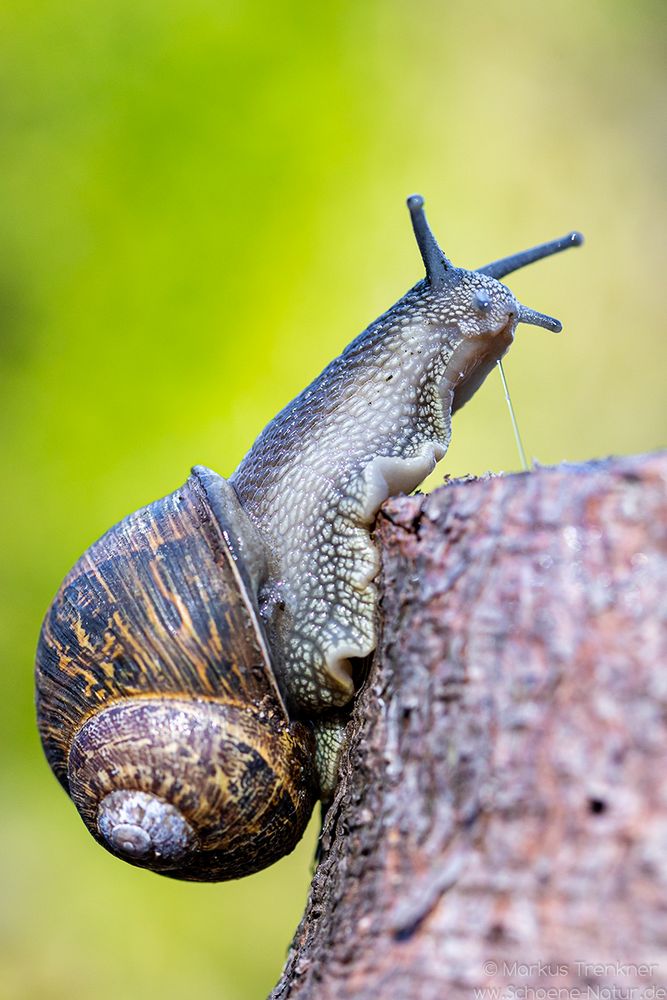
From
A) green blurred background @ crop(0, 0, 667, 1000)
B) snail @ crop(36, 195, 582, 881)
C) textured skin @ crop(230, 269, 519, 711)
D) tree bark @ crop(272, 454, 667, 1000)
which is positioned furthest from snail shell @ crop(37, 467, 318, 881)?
green blurred background @ crop(0, 0, 667, 1000)

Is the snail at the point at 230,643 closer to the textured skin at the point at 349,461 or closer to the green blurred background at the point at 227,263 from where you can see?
the textured skin at the point at 349,461

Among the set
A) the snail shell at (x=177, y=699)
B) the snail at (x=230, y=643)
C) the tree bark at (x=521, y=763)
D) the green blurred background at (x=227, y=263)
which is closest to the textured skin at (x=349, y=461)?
the snail at (x=230, y=643)

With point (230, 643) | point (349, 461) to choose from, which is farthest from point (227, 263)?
point (230, 643)

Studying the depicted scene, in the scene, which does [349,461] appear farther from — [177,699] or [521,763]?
[521,763]

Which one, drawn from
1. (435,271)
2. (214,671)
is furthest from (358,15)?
(214,671)

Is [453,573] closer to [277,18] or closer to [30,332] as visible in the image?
[30,332]

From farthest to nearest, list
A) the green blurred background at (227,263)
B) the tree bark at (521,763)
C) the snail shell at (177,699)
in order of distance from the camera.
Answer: the green blurred background at (227,263)
the snail shell at (177,699)
the tree bark at (521,763)

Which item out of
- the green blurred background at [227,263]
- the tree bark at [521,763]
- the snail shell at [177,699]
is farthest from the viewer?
the green blurred background at [227,263]
